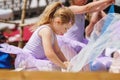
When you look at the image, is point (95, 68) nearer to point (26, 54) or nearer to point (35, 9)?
point (26, 54)

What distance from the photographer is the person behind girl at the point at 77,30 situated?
4199 mm

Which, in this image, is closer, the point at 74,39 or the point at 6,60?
the point at 6,60

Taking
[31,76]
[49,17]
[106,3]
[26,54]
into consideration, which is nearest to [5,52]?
[26,54]

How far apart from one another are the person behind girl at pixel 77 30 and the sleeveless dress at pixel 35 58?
34cm

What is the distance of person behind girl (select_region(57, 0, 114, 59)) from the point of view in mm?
4199

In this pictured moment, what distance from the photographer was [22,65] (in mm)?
3799

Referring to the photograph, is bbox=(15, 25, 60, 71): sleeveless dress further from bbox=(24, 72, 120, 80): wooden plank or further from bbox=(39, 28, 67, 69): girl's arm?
bbox=(24, 72, 120, 80): wooden plank

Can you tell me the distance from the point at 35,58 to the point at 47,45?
222 millimetres

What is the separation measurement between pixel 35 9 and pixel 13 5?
593 mm

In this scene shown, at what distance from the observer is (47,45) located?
12.1ft

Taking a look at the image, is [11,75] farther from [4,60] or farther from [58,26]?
[4,60]

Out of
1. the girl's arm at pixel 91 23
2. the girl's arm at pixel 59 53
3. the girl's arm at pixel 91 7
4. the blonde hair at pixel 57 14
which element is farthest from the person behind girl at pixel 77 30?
the blonde hair at pixel 57 14

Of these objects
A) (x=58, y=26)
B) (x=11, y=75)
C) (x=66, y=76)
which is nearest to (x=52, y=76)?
(x=66, y=76)

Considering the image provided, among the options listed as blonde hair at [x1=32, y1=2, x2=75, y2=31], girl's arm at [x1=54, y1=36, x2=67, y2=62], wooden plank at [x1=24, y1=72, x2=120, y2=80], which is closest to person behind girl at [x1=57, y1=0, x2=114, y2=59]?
girl's arm at [x1=54, y1=36, x2=67, y2=62]
